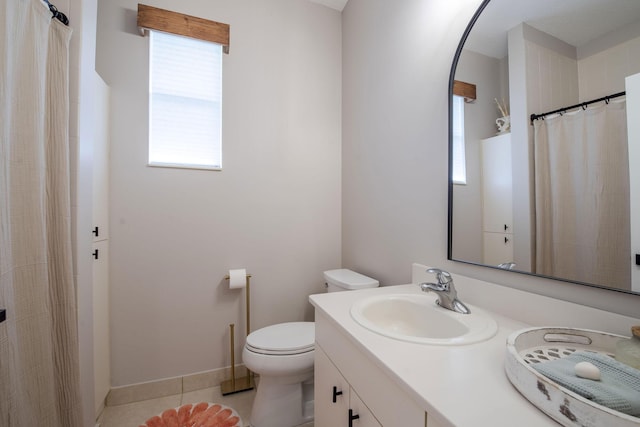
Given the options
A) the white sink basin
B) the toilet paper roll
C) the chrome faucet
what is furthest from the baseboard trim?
the chrome faucet

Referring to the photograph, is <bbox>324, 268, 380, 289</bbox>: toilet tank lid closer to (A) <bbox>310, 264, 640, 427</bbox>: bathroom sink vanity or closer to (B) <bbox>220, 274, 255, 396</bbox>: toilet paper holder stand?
(A) <bbox>310, 264, 640, 427</bbox>: bathroom sink vanity

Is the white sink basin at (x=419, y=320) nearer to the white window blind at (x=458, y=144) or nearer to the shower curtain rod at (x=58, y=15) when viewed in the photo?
the white window blind at (x=458, y=144)

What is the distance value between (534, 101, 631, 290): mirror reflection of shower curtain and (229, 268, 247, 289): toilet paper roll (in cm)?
153

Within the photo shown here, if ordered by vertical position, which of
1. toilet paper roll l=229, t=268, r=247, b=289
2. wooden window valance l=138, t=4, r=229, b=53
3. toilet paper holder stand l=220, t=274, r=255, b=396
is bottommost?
toilet paper holder stand l=220, t=274, r=255, b=396

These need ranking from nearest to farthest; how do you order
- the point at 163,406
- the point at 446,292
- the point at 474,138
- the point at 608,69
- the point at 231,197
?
the point at 608,69 < the point at 446,292 < the point at 474,138 < the point at 163,406 < the point at 231,197

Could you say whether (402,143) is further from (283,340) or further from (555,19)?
(283,340)

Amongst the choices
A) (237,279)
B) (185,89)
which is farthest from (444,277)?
(185,89)

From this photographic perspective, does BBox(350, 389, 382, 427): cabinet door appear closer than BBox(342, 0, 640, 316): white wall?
Yes

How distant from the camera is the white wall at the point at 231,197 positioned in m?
1.59

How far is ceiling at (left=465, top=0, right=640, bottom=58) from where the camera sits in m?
0.68

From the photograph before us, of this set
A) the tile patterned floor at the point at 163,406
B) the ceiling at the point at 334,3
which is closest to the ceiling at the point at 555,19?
the ceiling at the point at 334,3

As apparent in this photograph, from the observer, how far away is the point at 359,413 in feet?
2.39

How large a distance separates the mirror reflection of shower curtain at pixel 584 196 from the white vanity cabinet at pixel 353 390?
604 millimetres

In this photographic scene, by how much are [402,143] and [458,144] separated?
338mm
